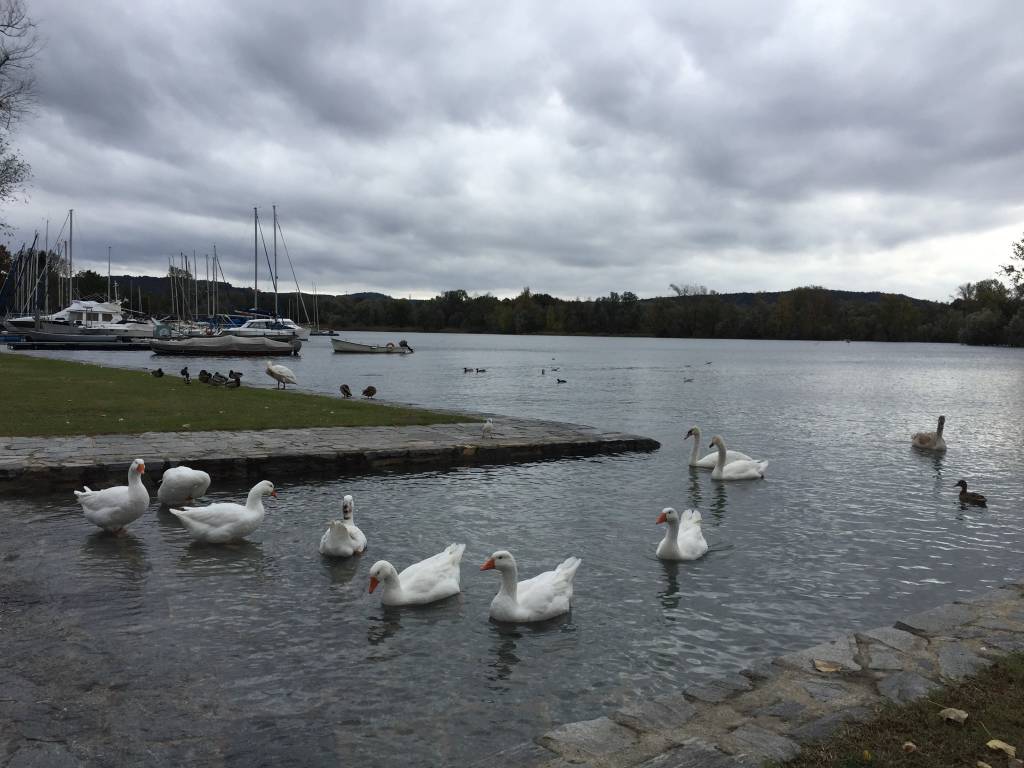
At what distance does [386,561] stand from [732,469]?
9.92 metres

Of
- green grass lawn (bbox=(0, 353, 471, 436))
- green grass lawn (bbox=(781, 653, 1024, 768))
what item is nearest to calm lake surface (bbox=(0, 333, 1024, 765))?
green grass lawn (bbox=(781, 653, 1024, 768))

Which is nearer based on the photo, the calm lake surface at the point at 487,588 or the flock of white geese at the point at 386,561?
the calm lake surface at the point at 487,588

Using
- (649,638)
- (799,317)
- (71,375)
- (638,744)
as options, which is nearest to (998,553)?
(649,638)

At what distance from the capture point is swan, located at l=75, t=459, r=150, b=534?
32.3 ft

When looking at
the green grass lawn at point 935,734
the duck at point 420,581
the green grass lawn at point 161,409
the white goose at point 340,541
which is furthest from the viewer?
the green grass lawn at point 161,409

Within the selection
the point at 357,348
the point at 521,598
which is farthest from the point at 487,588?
the point at 357,348

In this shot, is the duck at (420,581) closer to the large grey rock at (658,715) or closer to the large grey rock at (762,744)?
the large grey rock at (658,715)

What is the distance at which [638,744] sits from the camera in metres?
4.78

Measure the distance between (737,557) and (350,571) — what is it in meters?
5.22

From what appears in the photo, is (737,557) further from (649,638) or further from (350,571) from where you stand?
(350,571)

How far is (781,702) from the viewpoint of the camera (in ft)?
17.6

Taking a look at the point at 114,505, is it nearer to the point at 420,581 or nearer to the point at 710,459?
the point at 420,581

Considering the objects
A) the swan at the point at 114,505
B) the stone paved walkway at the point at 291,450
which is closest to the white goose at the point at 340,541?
the swan at the point at 114,505

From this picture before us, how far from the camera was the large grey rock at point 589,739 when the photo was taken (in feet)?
15.5
